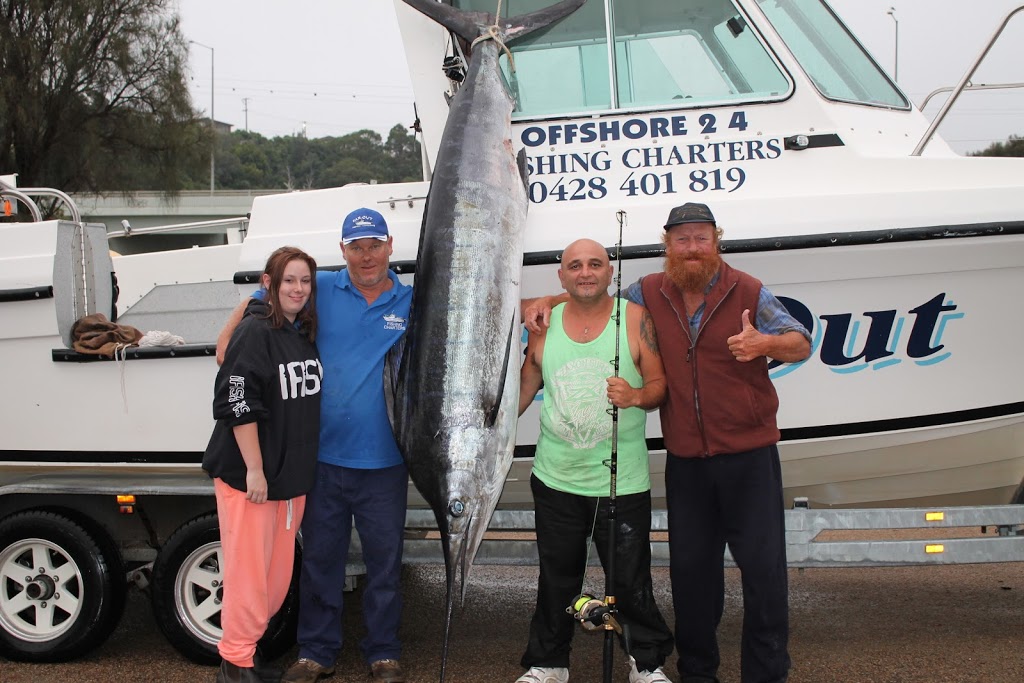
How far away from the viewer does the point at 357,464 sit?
331 centimetres

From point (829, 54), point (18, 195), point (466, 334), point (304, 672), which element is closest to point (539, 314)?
point (466, 334)

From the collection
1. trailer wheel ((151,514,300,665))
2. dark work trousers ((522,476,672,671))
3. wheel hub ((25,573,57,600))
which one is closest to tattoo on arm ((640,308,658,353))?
dark work trousers ((522,476,672,671))

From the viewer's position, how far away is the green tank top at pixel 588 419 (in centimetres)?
314

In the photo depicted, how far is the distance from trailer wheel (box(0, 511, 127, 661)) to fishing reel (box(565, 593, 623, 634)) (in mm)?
2035

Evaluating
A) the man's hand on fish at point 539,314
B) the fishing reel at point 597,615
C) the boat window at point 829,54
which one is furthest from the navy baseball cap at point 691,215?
the fishing reel at point 597,615

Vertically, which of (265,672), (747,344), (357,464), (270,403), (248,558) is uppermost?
(747,344)

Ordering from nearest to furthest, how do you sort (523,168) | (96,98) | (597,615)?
1. (597,615)
2. (523,168)
3. (96,98)

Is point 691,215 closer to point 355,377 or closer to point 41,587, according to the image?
point 355,377

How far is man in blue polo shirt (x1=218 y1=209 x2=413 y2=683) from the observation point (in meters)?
3.30

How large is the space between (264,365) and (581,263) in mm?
1113

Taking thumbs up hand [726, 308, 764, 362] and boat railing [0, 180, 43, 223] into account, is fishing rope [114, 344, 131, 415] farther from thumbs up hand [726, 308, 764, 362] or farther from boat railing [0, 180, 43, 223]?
thumbs up hand [726, 308, 764, 362]

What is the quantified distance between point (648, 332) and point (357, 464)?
3.67 feet

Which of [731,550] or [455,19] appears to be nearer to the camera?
[731,550]

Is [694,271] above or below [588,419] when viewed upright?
above
